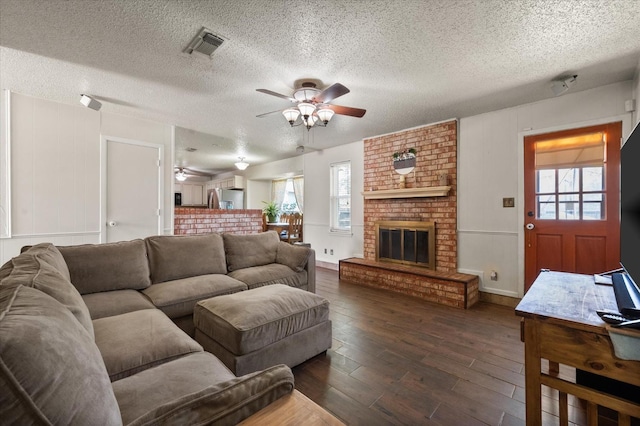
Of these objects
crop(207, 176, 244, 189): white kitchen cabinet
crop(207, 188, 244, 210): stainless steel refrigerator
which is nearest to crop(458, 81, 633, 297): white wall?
crop(207, 188, 244, 210): stainless steel refrigerator

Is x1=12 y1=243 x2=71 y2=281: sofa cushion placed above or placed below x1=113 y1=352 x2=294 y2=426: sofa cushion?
above

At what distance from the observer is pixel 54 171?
3.35m

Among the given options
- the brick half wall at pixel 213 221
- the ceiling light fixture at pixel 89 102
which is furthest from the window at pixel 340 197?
the ceiling light fixture at pixel 89 102

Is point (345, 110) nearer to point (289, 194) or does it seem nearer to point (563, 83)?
point (563, 83)

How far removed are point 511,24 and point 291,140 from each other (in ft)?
12.1

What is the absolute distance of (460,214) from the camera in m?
3.88

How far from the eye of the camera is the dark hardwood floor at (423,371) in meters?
1.60

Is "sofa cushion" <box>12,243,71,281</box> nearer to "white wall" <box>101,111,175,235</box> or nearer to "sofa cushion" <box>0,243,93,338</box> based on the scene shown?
"sofa cushion" <box>0,243,93,338</box>

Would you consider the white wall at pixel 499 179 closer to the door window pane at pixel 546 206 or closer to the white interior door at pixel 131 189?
the door window pane at pixel 546 206

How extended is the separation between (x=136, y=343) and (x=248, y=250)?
6.11 ft

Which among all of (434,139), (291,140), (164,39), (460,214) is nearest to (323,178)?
(291,140)

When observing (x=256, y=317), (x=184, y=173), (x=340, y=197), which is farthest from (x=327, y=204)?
(x=184, y=173)

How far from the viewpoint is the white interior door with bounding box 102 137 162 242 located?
3.73m

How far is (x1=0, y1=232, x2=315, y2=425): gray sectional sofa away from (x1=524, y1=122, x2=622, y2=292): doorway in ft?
9.65
